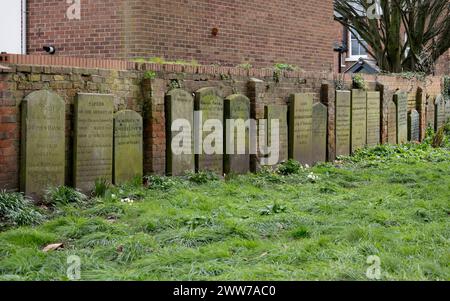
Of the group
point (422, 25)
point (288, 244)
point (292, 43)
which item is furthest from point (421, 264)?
point (422, 25)

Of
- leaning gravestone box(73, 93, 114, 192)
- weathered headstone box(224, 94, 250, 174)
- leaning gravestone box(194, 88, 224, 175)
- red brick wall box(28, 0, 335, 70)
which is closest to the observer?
leaning gravestone box(73, 93, 114, 192)

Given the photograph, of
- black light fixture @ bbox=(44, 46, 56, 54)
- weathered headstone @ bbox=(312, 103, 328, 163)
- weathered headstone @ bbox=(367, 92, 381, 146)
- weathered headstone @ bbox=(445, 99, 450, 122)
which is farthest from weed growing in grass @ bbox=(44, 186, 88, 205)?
weathered headstone @ bbox=(445, 99, 450, 122)

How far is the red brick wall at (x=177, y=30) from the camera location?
42.8 feet

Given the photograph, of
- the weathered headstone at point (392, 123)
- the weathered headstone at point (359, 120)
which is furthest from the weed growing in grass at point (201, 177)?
the weathered headstone at point (392, 123)

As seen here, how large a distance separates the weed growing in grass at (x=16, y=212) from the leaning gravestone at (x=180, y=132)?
2875mm

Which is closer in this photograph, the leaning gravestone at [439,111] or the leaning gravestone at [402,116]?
the leaning gravestone at [402,116]

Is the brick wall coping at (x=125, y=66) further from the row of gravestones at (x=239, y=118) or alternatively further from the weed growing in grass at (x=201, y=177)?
the weed growing in grass at (x=201, y=177)

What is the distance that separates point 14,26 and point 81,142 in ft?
19.5

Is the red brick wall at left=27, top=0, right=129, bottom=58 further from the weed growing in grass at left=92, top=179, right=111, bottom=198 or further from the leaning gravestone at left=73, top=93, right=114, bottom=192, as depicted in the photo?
the weed growing in grass at left=92, top=179, right=111, bottom=198

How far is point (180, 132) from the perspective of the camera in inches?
417

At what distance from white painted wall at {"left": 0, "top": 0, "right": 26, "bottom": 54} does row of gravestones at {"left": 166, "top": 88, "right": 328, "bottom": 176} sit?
500 centimetres

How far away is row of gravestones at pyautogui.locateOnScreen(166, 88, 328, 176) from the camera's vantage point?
10539 mm

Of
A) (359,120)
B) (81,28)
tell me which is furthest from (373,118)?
(81,28)

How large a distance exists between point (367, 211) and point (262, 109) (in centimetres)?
460
